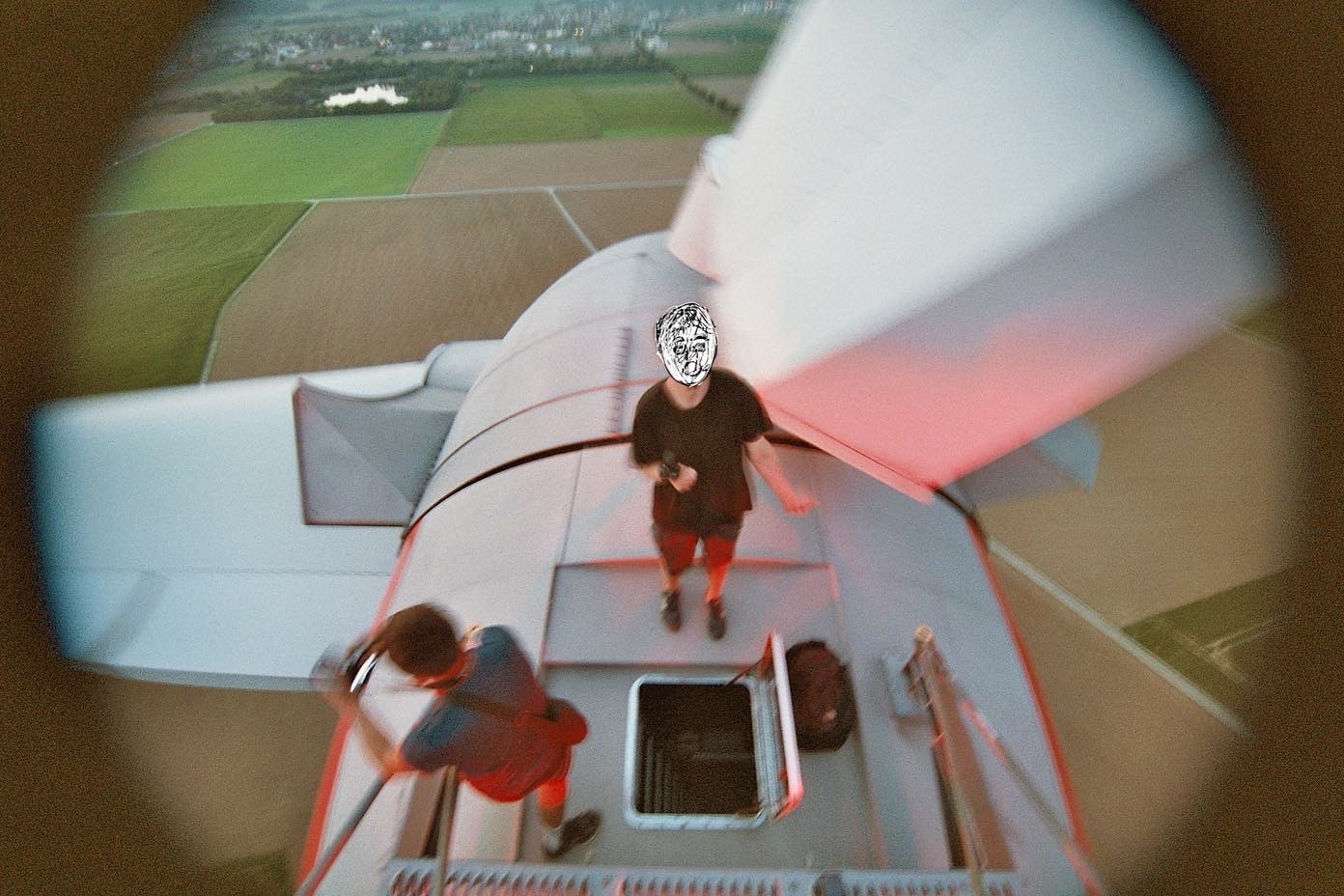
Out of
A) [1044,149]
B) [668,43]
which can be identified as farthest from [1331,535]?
[668,43]

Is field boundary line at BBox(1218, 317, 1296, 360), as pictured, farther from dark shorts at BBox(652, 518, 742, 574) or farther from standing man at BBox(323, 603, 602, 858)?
standing man at BBox(323, 603, 602, 858)

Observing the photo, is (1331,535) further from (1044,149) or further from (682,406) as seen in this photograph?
(682,406)

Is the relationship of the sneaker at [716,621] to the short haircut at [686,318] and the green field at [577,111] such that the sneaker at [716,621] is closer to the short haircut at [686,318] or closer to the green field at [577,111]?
the short haircut at [686,318]

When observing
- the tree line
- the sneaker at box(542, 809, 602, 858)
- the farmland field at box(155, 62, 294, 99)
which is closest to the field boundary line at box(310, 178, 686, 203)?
the tree line

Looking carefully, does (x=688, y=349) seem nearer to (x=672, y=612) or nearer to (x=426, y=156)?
(x=672, y=612)

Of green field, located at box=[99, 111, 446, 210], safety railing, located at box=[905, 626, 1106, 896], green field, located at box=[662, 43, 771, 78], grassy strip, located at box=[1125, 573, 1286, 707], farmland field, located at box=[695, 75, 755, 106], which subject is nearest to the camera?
safety railing, located at box=[905, 626, 1106, 896]

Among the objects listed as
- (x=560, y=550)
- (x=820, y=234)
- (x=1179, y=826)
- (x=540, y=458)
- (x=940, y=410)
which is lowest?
(x=1179, y=826)
